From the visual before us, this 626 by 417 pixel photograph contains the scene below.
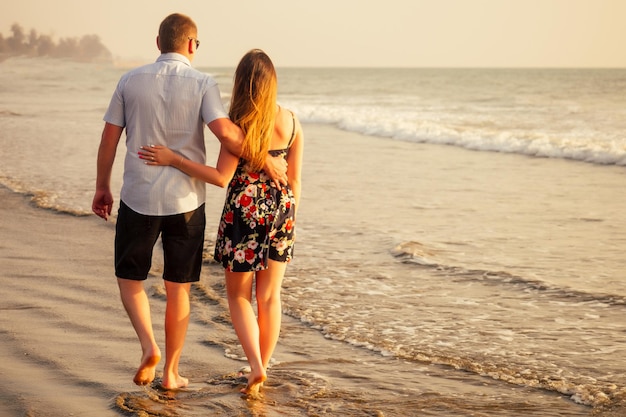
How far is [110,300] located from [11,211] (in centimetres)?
371

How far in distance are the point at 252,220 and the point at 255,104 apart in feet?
1.77

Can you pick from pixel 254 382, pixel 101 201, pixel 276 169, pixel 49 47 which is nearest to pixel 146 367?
pixel 254 382

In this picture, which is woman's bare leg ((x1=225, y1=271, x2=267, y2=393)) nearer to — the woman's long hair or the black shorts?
the black shorts

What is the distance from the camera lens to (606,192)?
36.1 ft

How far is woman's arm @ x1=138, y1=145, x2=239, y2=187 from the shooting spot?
3.59 meters

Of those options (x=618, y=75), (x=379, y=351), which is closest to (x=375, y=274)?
(x=379, y=351)

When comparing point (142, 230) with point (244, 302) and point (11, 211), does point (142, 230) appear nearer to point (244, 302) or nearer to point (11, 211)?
point (244, 302)

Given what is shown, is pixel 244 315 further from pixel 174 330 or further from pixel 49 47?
pixel 49 47

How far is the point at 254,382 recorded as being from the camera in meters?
3.80

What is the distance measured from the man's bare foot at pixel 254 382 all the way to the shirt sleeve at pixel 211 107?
1.20 meters

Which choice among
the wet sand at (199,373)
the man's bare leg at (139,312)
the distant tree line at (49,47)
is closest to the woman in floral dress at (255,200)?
the wet sand at (199,373)

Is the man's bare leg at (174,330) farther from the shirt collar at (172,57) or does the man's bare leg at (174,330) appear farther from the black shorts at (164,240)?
the shirt collar at (172,57)

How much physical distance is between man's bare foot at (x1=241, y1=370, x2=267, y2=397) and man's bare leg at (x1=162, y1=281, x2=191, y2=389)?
1.05ft

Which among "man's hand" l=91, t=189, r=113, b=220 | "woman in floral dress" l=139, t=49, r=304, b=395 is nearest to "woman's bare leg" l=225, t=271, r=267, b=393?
"woman in floral dress" l=139, t=49, r=304, b=395
